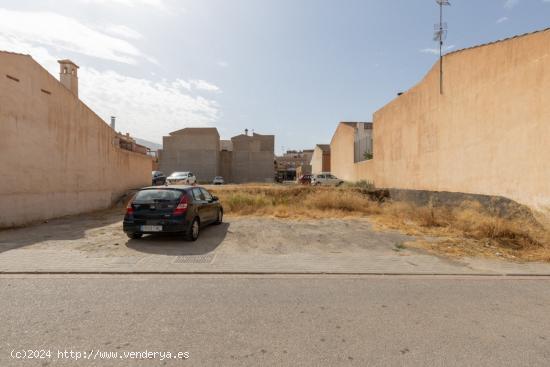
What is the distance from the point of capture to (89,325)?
3.38 meters

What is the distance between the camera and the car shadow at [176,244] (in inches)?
272

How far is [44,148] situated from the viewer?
10820mm

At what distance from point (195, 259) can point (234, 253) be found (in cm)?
92

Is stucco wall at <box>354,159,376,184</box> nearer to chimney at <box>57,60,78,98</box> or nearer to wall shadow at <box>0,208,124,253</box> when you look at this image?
wall shadow at <box>0,208,124,253</box>

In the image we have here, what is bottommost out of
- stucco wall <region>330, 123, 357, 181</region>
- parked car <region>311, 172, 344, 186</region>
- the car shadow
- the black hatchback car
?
the car shadow

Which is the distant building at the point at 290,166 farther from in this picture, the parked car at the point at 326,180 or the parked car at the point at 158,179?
the parked car at the point at 158,179

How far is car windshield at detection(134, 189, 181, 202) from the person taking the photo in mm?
7859

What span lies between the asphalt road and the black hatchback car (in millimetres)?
2546

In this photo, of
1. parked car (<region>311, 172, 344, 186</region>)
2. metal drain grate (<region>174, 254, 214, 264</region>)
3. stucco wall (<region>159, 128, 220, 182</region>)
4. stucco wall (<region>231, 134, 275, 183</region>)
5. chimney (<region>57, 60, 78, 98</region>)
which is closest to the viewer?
metal drain grate (<region>174, 254, 214, 264</region>)

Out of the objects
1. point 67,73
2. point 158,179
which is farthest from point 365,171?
point 67,73

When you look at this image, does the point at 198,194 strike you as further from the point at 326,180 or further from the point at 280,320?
the point at 326,180

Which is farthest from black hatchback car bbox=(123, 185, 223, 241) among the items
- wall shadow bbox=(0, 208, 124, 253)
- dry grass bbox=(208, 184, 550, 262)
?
dry grass bbox=(208, 184, 550, 262)

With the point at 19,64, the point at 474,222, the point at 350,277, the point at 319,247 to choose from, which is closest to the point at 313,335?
the point at 350,277

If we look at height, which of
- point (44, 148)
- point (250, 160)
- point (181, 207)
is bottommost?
point (181, 207)
